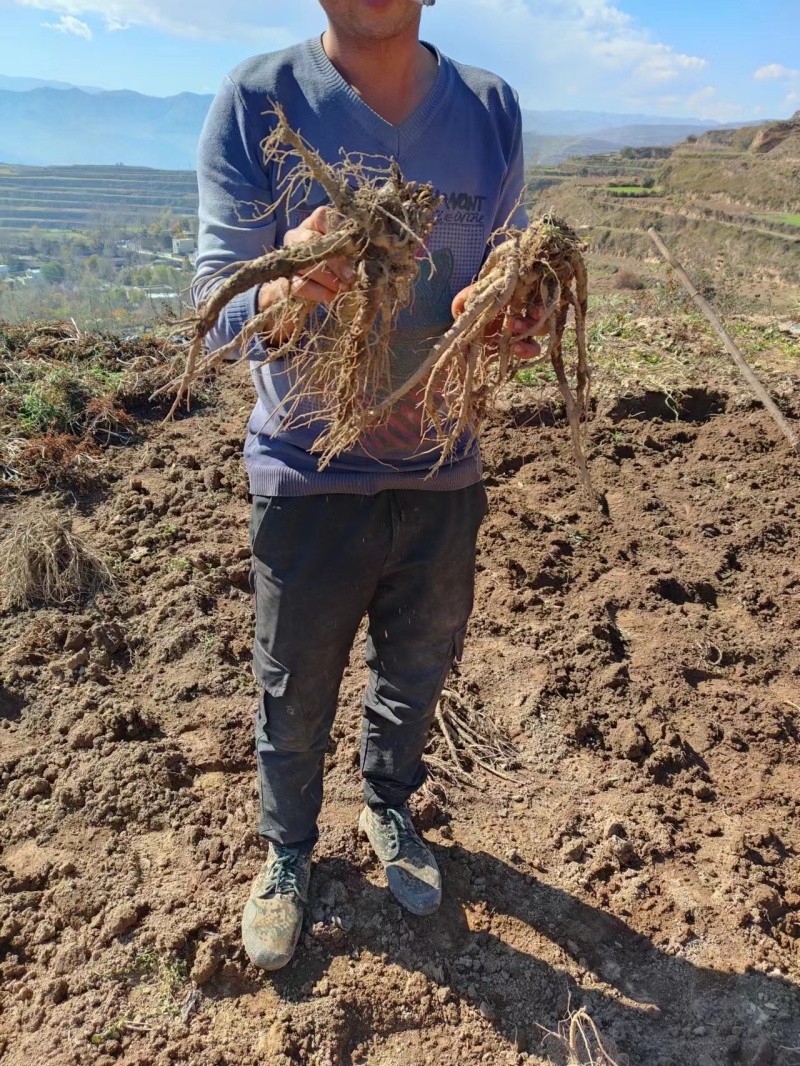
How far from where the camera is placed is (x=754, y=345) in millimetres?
5328

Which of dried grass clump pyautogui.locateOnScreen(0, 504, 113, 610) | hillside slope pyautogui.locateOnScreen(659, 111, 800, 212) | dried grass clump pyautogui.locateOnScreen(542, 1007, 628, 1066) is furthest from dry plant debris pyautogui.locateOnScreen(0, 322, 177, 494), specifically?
hillside slope pyautogui.locateOnScreen(659, 111, 800, 212)

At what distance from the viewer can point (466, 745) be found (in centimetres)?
227

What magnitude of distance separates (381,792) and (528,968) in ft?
1.82

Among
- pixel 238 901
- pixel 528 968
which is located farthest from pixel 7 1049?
pixel 528 968

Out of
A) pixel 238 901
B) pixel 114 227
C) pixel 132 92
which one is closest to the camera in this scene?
pixel 238 901

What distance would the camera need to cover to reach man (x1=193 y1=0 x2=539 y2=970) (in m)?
1.25

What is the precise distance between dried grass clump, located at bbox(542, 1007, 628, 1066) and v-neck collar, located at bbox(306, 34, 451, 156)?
1857 mm

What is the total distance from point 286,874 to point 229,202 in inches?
61.1

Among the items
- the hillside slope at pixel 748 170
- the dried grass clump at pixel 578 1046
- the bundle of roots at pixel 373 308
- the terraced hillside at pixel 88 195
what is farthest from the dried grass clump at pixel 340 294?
the hillside slope at pixel 748 170

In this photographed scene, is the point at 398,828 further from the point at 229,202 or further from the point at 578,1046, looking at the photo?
the point at 229,202

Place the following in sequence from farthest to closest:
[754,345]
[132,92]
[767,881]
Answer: [132,92] < [754,345] < [767,881]

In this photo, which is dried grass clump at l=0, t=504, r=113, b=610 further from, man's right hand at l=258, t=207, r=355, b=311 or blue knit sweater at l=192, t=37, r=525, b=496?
man's right hand at l=258, t=207, r=355, b=311

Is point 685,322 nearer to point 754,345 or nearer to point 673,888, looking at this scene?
point 754,345

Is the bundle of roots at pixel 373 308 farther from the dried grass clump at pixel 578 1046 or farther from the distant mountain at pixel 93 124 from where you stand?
the distant mountain at pixel 93 124
